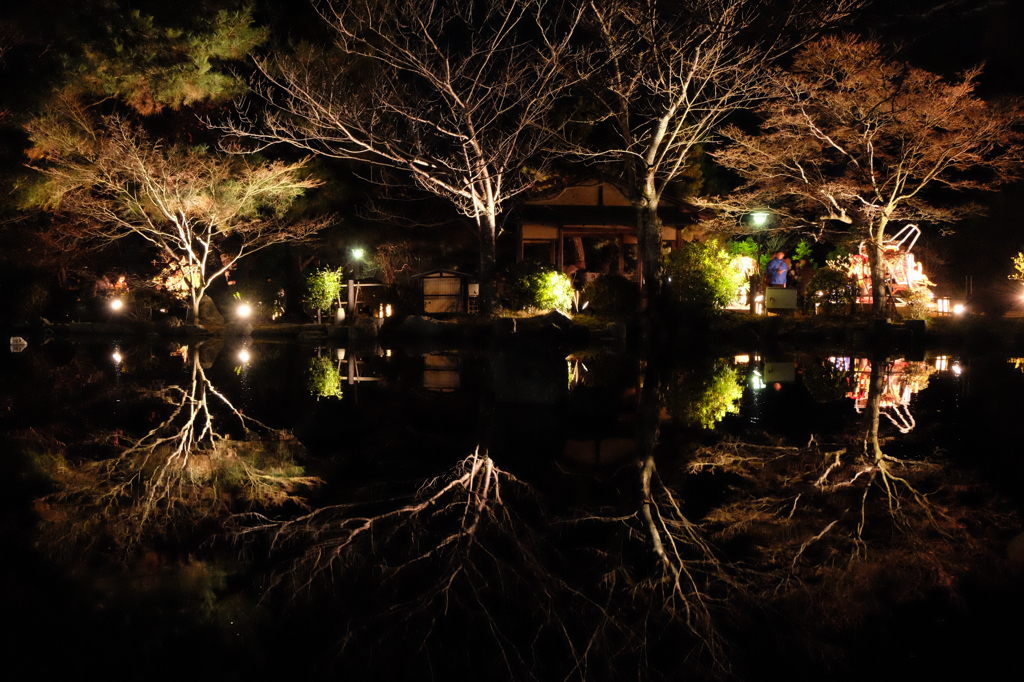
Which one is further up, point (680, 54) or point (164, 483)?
point (680, 54)

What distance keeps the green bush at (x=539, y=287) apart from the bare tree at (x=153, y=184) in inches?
280

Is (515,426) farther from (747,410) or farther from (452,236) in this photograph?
(452,236)

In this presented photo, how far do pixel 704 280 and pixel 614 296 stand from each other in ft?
9.48

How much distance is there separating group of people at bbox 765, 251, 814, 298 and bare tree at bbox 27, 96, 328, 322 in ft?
46.8

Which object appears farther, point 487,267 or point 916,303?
point 487,267

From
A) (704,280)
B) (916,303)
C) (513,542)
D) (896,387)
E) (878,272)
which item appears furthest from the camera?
(916,303)

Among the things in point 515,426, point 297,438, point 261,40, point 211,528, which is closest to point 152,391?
point 297,438

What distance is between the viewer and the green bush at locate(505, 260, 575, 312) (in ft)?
65.2

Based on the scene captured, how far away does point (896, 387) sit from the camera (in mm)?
8656

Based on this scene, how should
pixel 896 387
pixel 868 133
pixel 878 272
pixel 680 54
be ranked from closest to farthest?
pixel 896 387 < pixel 680 54 < pixel 868 133 < pixel 878 272

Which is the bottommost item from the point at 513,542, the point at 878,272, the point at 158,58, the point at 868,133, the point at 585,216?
the point at 513,542

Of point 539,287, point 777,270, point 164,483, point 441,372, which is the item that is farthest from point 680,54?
point 164,483

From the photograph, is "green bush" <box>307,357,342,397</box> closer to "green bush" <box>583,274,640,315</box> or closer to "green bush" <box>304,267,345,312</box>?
"green bush" <box>304,267,345,312</box>

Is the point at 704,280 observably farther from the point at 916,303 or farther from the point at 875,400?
the point at 875,400
